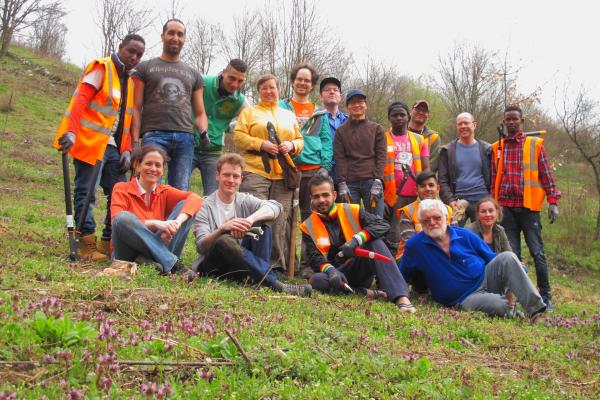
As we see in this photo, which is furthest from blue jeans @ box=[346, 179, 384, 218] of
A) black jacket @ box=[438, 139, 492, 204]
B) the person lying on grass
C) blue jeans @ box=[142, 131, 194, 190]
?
the person lying on grass

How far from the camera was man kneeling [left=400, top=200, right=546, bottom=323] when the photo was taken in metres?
5.87

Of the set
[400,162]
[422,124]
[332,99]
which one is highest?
[332,99]

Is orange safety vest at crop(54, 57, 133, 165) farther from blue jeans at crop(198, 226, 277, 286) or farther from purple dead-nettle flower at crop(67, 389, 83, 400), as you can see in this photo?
purple dead-nettle flower at crop(67, 389, 83, 400)

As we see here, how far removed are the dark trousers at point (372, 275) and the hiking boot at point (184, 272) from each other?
54.4 inches

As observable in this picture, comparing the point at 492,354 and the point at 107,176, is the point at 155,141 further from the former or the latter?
the point at 492,354

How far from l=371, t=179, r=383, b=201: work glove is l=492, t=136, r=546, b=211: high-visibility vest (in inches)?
64.1

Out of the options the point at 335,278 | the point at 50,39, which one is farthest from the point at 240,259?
the point at 50,39

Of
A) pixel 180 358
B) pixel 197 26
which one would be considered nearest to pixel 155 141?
pixel 180 358

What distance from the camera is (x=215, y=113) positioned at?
729 centimetres

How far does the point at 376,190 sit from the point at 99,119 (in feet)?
11.2

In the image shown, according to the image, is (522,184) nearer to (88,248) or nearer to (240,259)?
(240,259)

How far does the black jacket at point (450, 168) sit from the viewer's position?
7.64 metres

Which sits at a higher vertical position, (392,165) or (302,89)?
(302,89)

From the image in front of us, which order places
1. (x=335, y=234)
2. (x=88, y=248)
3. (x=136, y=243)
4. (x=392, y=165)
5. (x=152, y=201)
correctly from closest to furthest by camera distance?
(x=136, y=243)
(x=152, y=201)
(x=88, y=248)
(x=335, y=234)
(x=392, y=165)
